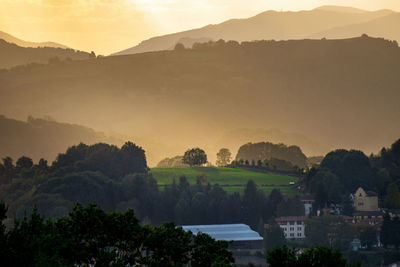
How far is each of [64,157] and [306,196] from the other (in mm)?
42482

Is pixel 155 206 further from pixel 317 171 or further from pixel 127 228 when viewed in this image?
pixel 127 228

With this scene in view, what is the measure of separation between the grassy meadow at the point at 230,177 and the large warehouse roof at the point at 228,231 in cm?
2325

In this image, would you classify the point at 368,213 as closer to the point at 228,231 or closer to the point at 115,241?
the point at 228,231

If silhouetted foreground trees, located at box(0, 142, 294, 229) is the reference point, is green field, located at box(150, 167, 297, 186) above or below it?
above

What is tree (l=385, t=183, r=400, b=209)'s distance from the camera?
13349 cm

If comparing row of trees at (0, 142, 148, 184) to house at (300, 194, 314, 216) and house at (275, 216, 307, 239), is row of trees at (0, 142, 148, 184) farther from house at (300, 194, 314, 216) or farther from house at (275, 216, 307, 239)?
house at (275, 216, 307, 239)

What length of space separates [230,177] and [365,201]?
27434 mm

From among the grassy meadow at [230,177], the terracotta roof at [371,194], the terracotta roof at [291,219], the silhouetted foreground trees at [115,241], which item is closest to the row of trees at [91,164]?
the grassy meadow at [230,177]

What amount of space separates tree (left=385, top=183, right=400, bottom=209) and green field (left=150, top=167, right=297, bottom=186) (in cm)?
1938

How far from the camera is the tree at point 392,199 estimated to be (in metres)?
133

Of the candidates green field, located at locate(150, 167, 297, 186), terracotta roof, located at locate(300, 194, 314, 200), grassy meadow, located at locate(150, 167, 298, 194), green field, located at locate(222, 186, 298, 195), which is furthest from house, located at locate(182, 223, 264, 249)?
green field, located at locate(150, 167, 297, 186)

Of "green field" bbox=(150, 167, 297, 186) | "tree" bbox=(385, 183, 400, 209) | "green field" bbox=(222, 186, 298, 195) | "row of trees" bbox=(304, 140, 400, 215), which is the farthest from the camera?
"green field" bbox=(150, 167, 297, 186)

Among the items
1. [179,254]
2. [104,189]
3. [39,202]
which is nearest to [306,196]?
[104,189]

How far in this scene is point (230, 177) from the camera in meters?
157
